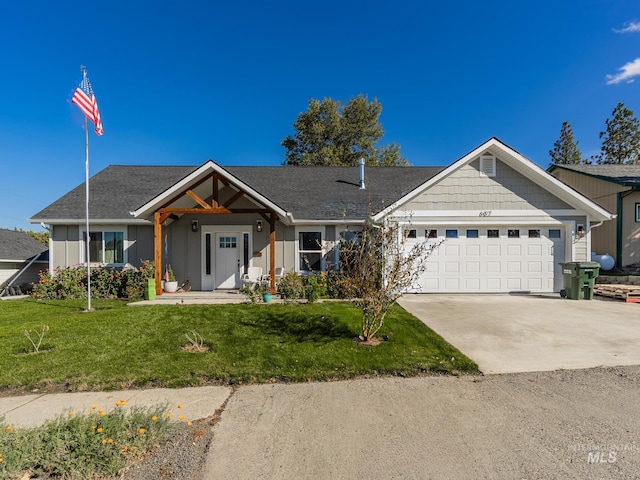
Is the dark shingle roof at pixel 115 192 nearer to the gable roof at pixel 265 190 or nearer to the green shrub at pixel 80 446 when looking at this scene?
the gable roof at pixel 265 190

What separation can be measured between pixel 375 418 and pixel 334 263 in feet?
26.9

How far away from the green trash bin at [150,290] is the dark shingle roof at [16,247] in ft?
26.3

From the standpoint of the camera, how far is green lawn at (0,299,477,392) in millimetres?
4629

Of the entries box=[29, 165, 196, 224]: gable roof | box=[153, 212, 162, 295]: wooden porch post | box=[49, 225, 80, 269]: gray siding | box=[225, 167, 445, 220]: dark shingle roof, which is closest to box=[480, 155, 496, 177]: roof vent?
box=[225, 167, 445, 220]: dark shingle roof

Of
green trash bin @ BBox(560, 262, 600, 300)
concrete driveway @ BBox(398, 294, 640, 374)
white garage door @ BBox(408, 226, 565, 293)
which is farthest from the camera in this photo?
white garage door @ BBox(408, 226, 565, 293)

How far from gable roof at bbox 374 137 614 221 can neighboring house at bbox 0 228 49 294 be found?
1474 centimetres

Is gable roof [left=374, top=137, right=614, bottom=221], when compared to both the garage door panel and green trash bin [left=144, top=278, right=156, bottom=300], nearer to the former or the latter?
the garage door panel

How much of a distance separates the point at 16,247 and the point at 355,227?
15388 millimetres

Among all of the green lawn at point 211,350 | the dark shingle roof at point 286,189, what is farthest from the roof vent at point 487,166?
the green lawn at point 211,350

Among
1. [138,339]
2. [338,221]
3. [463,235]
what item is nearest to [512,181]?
[463,235]

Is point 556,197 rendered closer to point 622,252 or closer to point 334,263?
point 622,252

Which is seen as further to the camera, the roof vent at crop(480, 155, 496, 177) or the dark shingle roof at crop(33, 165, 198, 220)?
the dark shingle roof at crop(33, 165, 198, 220)

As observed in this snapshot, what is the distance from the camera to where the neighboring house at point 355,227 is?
10.8 metres

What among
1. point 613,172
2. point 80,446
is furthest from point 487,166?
point 80,446
